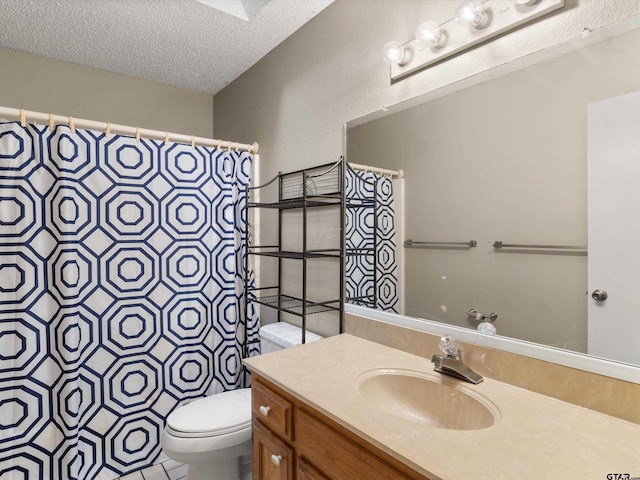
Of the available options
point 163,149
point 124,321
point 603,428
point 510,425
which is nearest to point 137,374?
point 124,321

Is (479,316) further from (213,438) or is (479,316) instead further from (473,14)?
(213,438)

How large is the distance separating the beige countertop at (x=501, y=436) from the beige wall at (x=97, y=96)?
2393mm

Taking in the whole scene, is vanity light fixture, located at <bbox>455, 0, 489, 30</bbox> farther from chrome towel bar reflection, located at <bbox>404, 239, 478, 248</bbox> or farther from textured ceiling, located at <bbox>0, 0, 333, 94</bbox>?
textured ceiling, located at <bbox>0, 0, 333, 94</bbox>

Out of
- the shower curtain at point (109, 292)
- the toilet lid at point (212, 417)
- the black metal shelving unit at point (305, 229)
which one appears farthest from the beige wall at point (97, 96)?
the toilet lid at point (212, 417)

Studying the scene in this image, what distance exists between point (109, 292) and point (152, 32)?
152 cm

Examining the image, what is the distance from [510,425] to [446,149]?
3.06 ft

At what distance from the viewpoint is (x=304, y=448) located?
41.8 inches

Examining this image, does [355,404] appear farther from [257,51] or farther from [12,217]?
[257,51]

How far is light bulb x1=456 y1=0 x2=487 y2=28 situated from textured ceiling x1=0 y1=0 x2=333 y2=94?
87 centimetres

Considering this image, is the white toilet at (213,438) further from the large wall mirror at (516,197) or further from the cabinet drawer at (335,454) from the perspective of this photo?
the large wall mirror at (516,197)

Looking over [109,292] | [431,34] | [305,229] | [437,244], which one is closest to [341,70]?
[431,34]

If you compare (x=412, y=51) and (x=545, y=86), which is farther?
(x=412, y=51)

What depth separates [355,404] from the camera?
978mm

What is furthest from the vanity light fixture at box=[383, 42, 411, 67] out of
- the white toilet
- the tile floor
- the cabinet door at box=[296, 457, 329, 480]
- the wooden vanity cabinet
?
the tile floor
